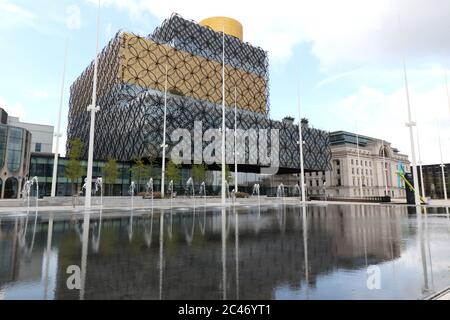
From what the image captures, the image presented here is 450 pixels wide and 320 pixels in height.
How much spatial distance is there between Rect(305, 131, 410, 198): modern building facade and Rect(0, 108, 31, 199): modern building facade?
314 ft

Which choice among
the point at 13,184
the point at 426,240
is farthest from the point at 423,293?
the point at 13,184

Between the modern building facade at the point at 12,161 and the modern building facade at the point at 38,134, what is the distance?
132 ft

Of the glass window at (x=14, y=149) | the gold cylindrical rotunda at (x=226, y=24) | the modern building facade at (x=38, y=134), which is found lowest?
the glass window at (x=14, y=149)

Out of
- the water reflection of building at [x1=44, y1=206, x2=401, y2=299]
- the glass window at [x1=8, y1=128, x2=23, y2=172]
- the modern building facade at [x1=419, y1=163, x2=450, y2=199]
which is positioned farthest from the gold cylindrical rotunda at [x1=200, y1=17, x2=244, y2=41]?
the water reflection of building at [x1=44, y1=206, x2=401, y2=299]

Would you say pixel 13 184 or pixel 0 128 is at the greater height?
pixel 0 128

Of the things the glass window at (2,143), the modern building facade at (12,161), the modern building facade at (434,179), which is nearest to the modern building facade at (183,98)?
the modern building facade at (12,161)

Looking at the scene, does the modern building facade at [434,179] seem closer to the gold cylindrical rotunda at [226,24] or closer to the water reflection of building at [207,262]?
the gold cylindrical rotunda at [226,24]

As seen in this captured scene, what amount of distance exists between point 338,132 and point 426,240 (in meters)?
128

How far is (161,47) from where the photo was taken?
69.7 metres

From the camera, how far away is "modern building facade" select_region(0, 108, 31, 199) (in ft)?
183

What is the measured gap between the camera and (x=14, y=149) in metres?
57.5

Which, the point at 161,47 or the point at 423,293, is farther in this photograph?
the point at 161,47

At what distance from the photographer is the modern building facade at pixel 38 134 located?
9531 centimetres
